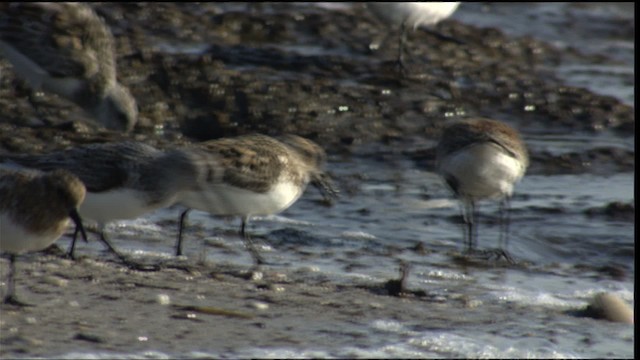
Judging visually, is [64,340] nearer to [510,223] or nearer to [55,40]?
[510,223]

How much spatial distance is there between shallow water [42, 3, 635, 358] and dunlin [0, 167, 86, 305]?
834 mm

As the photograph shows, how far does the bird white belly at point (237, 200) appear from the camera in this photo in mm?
7281

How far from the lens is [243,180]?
7.36 meters

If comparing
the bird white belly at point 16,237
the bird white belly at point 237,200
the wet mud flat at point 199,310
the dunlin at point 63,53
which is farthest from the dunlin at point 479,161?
the dunlin at point 63,53

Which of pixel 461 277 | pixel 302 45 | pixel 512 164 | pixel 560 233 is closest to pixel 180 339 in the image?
pixel 461 277

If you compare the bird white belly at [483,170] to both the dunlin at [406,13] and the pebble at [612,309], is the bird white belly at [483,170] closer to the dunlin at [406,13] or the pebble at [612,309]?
the pebble at [612,309]

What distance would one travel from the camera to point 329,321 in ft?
20.3

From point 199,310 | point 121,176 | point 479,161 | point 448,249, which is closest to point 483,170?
point 479,161

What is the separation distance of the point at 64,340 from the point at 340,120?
20.3 ft

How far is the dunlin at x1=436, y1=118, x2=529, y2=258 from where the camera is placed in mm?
8203

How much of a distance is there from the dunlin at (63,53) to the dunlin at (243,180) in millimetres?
3237

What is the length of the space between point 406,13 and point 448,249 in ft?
17.9

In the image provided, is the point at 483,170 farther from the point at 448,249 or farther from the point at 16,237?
the point at 16,237

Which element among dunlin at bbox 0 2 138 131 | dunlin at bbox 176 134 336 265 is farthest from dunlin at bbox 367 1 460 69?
dunlin at bbox 176 134 336 265
